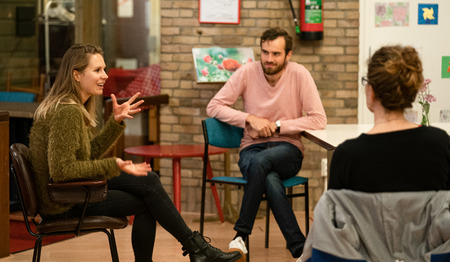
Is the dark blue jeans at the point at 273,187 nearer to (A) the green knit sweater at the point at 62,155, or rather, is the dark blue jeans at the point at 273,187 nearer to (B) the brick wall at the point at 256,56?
(A) the green knit sweater at the point at 62,155

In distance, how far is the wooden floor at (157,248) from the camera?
4266 millimetres

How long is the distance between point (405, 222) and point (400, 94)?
1.33 feet

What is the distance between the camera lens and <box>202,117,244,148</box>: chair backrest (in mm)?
4355

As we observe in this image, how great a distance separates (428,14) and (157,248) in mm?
2796

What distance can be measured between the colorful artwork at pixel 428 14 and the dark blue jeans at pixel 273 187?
1.94m

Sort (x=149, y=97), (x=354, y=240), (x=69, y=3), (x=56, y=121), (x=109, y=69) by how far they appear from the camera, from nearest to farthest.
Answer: (x=354, y=240), (x=56, y=121), (x=149, y=97), (x=109, y=69), (x=69, y=3)

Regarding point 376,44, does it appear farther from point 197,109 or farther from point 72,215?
point 72,215

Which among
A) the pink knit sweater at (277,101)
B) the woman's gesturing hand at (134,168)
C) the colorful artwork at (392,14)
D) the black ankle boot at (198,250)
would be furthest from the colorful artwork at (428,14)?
the woman's gesturing hand at (134,168)

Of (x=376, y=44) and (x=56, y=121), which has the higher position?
(x=376, y=44)

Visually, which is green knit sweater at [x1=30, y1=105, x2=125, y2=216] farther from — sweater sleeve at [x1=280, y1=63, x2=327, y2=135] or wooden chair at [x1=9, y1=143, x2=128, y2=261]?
sweater sleeve at [x1=280, y1=63, x2=327, y2=135]

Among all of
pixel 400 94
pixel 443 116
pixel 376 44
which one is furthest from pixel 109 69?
pixel 400 94

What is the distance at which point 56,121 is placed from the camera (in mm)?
3096

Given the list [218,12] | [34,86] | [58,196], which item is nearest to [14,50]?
[34,86]

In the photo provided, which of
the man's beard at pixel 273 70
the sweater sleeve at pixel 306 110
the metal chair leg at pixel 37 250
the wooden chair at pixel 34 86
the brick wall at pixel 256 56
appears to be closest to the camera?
the metal chair leg at pixel 37 250
